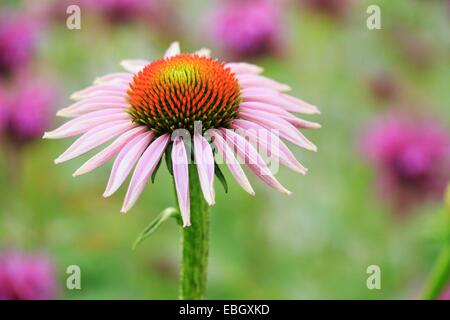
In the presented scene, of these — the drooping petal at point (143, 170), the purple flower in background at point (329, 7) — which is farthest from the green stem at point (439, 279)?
the purple flower in background at point (329, 7)

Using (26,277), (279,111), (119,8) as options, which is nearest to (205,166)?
(279,111)

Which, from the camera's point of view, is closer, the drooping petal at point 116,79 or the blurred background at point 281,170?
the drooping petal at point 116,79

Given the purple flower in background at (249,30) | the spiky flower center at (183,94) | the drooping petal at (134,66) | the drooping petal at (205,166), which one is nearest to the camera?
the drooping petal at (205,166)

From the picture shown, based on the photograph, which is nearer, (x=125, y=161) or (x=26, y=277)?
(x=125, y=161)

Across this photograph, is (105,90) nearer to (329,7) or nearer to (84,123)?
(84,123)

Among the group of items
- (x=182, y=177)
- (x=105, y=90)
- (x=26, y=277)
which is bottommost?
(x=26, y=277)

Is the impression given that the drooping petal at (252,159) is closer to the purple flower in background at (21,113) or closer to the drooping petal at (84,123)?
the drooping petal at (84,123)

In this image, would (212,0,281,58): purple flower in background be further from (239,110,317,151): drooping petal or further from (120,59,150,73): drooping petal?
(239,110,317,151): drooping petal
